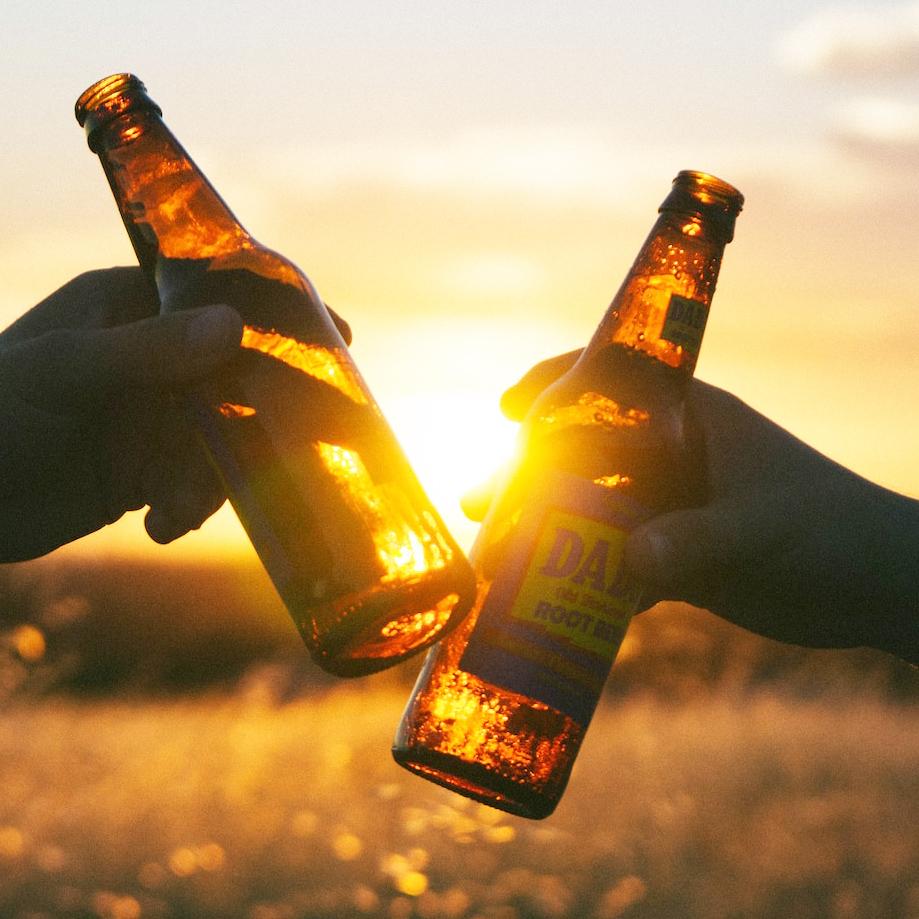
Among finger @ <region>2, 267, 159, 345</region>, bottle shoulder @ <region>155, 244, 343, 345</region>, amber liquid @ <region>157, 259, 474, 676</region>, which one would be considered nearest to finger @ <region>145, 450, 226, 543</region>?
finger @ <region>2, 267, 159, 345</region>

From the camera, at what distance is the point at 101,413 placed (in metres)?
2.63

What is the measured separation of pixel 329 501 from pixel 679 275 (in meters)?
0.88

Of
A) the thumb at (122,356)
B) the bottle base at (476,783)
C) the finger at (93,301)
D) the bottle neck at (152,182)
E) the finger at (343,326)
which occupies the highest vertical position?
the bottle neck at (152,182)

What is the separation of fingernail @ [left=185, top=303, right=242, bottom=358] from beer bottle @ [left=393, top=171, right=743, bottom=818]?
1.86 feet

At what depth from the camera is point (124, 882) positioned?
65.8 feet

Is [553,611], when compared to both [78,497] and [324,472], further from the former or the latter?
[78,497]

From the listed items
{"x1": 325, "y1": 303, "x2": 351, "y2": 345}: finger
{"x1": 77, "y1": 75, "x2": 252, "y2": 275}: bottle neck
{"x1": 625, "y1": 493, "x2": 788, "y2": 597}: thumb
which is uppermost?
{"x1": 77, "y1": 75, "x2": 252, "y2": 275}: bottle neck

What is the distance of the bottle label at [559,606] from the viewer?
2109mm

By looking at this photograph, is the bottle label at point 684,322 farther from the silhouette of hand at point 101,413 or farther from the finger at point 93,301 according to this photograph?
the finger at point 93,301

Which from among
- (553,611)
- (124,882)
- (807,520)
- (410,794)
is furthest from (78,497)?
(124,882)

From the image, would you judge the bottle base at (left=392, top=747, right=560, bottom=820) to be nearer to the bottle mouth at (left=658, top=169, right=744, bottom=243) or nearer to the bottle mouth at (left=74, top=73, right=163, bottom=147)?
the bottle mouth at (left=658, top=169, right=744, bottom=243)

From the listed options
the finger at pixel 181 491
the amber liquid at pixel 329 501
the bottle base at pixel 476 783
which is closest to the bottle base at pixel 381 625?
the amber liquid at pixel 329 501

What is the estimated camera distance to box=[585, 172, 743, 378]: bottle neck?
8.05 ft

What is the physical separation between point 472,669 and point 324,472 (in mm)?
411
